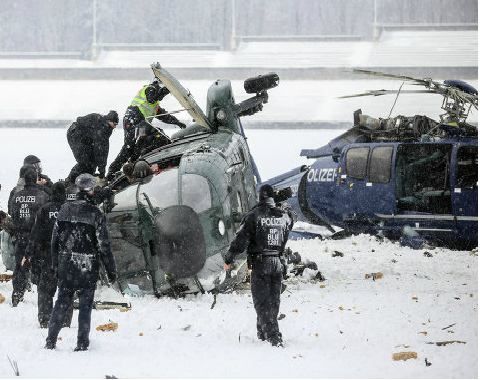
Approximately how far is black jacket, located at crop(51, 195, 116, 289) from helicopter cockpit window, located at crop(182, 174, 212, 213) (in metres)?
2.02

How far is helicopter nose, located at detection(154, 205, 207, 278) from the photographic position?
8.93 meters

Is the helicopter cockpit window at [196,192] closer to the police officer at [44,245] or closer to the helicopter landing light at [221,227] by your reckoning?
the helicopter landing light at [221,227]

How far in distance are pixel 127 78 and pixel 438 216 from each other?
103ft

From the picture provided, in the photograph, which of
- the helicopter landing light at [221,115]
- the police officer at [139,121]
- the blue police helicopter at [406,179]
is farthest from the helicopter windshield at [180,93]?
the blue police helicopter at [406,179]

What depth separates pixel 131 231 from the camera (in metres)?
9.08

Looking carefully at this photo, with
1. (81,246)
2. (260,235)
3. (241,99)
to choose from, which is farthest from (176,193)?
(241,99)

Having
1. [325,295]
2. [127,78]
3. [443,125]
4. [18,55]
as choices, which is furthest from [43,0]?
[325,295]

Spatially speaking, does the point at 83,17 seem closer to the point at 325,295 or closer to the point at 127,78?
the point at 127,78

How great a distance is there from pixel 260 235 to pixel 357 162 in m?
7.23

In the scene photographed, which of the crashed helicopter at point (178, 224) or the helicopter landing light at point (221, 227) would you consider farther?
the helicopter landing light at point (221, 227)

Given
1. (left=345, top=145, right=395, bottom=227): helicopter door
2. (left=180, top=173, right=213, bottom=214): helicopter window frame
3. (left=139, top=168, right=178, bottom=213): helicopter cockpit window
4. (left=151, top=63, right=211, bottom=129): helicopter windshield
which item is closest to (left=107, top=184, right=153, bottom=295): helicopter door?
(left=139, top=168, right=178, bottom=213): helicopter cockpit window

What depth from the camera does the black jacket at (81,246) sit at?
714 cm

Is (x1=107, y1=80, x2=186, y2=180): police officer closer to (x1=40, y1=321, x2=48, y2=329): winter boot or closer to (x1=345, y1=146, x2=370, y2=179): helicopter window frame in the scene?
(x1=40, y1=321, x2=48, y2=329): winter boot

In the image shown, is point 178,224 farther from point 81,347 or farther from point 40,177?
point 40,177
